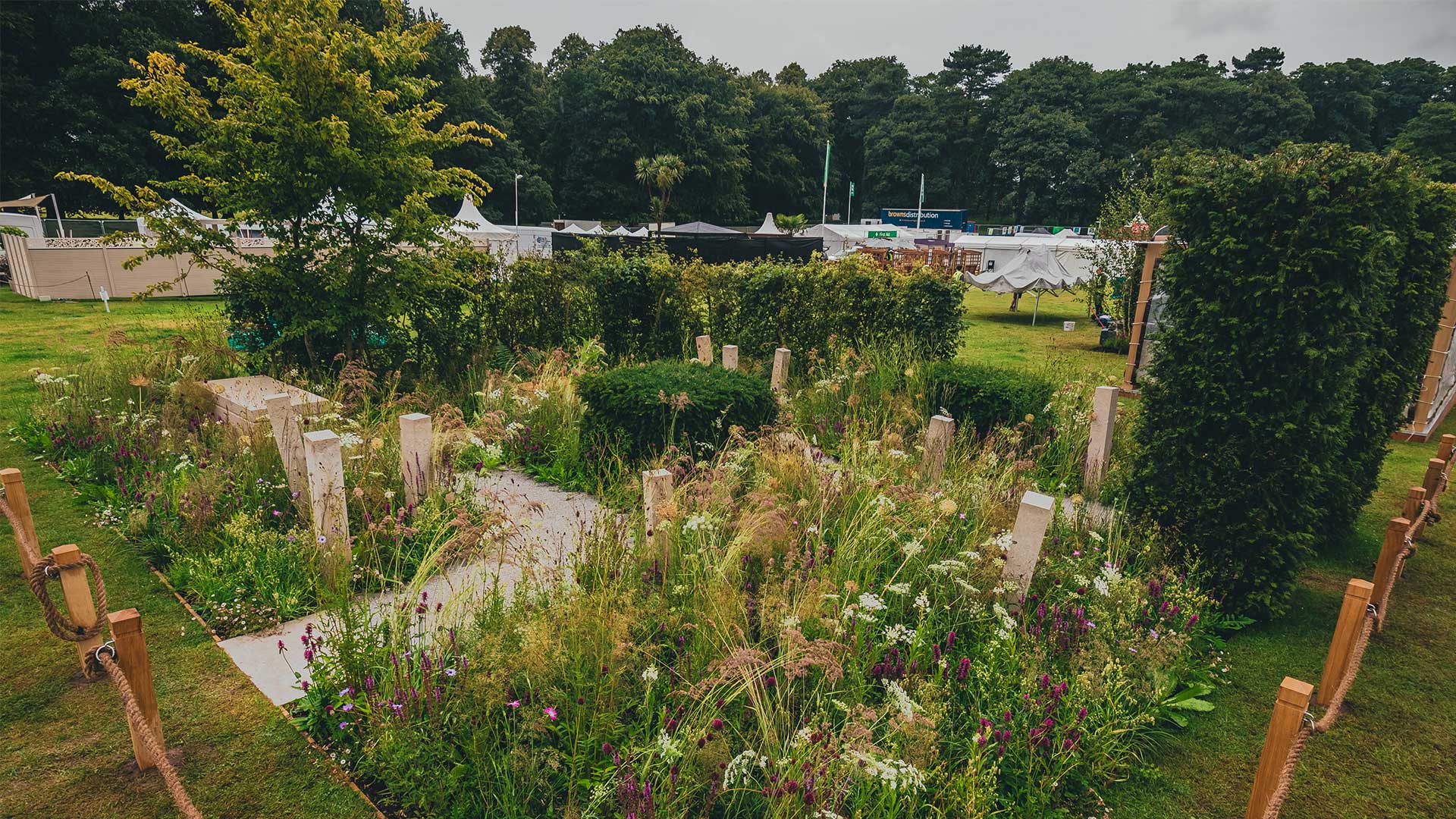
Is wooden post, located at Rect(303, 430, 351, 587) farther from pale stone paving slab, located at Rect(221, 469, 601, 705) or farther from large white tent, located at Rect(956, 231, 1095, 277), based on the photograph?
large white tent, located at Rect(956, 231, 1095, 277)

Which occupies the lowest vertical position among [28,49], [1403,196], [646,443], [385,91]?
[646,443]

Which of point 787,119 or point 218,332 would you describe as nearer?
point 218,332

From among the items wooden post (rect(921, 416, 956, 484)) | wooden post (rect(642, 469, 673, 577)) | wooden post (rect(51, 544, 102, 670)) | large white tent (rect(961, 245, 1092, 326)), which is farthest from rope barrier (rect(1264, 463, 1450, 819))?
large white tent (rect(961, 245, 1092, 326))

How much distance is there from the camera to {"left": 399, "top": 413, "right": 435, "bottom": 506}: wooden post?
4.77m

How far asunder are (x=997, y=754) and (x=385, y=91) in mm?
7448

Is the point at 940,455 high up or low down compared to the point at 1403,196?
down

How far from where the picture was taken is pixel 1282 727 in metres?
2.23

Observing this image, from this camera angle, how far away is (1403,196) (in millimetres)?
3947

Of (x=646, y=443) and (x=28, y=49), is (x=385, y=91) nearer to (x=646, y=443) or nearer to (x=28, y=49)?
(x=646, y=443)

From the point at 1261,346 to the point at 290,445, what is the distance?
236 inches

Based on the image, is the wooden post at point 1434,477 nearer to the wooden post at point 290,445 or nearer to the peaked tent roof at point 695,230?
the wooden post at point 290,445

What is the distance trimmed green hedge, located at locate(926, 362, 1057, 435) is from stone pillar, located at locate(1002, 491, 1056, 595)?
2588 mm

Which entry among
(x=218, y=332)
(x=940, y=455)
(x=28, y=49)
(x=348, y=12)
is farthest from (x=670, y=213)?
(x=940, y=455)

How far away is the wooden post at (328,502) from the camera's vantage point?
400cm
